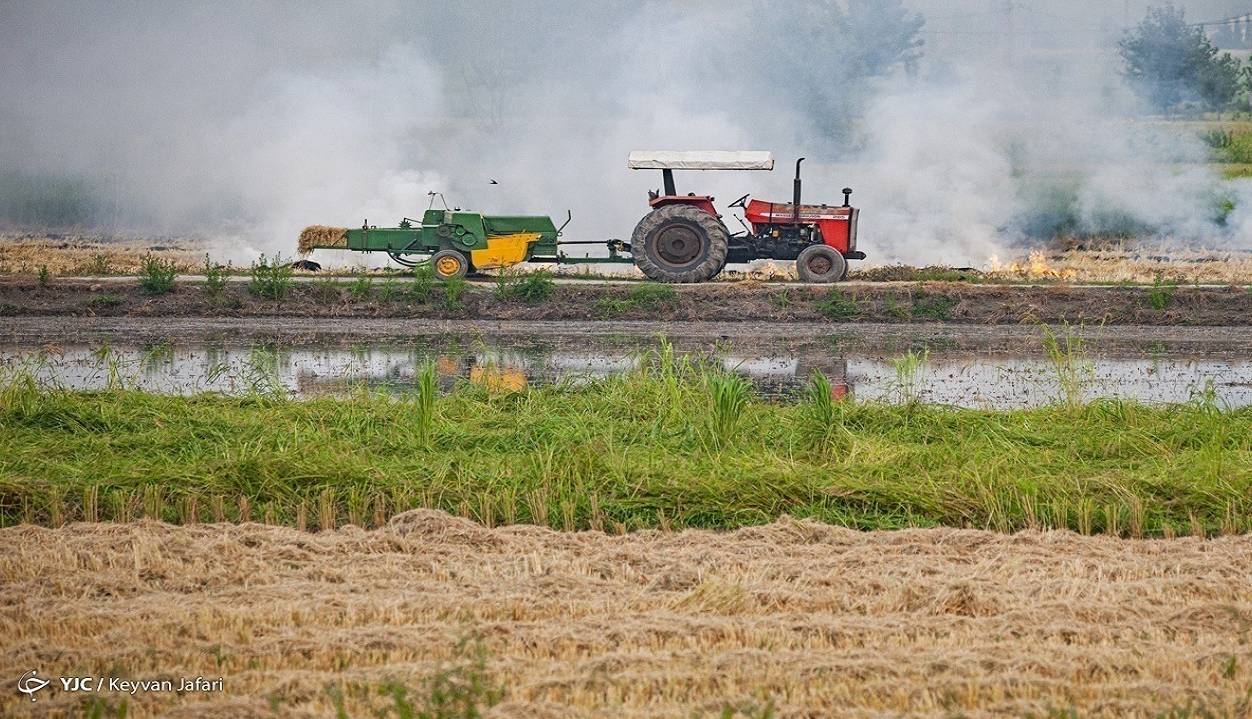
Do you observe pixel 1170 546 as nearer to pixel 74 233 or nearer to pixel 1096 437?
pixel 1096 437

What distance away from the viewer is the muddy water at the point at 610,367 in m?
11.5

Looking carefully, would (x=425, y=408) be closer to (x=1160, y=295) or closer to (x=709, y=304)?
(x=709, y=304)

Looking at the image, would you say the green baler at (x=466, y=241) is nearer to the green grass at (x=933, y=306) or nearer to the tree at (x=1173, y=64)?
the green grass at (x=933, y=306)

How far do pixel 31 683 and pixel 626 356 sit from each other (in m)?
9.42

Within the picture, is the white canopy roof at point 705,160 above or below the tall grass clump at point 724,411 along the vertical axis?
above

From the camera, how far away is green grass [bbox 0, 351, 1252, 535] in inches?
284

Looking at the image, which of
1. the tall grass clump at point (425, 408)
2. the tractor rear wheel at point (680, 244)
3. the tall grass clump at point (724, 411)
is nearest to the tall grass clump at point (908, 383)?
the tall grass clump at point (724, 411)

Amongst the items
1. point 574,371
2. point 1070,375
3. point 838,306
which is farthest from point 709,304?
point 1070,375

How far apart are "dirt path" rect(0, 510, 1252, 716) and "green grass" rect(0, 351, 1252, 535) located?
1.49ft

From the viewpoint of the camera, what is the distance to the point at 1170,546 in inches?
259

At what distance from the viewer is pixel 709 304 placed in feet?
58.6

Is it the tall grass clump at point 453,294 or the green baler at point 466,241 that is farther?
the green baler at point 466,241

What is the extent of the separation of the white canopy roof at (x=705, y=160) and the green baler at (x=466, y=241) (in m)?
1.33

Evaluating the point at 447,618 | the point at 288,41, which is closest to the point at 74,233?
the point at 288,41
